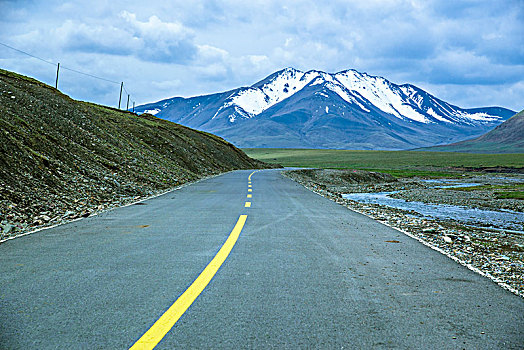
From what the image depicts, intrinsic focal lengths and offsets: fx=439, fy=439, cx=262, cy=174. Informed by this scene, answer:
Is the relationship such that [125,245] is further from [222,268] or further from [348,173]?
[348,173]

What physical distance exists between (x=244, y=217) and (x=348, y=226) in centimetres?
279

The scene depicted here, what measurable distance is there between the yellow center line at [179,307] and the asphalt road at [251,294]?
0.07 meters

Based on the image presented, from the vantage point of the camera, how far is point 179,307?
4453 mm

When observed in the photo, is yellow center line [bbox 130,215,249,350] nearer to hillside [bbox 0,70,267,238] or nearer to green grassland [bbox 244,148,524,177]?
hillside [bbox 0,70,267,238]

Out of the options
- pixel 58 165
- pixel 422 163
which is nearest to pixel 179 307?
pixel 58 165

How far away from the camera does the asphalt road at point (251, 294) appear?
3.77 m

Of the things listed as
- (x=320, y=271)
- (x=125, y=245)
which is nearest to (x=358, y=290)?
(x=320, y=271)

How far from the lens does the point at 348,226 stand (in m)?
11.0

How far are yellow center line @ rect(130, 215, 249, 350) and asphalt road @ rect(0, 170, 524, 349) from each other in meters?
0.07

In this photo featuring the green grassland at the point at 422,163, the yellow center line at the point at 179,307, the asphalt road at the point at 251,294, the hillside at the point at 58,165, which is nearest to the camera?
the yellow center line at the point at 179,307

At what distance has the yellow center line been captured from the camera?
11.9ft

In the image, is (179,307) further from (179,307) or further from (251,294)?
(251,294)

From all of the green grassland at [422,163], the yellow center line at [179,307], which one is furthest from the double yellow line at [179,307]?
the green grassland at [422,163]

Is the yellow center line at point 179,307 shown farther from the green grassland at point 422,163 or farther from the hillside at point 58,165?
the green grassland at point 422,163
